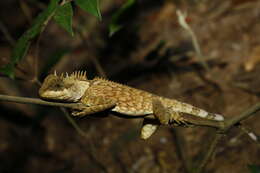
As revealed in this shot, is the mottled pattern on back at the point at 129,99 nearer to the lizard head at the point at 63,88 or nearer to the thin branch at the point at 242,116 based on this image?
the lizard head at the point at 63,88

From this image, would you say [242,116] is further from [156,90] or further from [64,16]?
[156,90]

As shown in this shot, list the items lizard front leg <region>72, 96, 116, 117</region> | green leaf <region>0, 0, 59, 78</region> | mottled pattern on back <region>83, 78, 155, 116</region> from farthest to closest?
mottled pattern on back <region>83, 78, 155, 116</region> < lizard front leg <region>72, 96, 116, 117</region> < green leaf <region>0, 0, 59, 78</region>

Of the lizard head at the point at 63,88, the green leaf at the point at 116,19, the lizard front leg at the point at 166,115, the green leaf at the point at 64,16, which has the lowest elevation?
the lizard front leg at the point at 166,115

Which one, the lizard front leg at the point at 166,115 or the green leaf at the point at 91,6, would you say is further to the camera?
the lizard front leg at the point at 166,115

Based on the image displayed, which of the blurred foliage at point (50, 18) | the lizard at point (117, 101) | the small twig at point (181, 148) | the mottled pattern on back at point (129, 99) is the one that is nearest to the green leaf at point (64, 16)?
the blurred foliage at point (50, 18)

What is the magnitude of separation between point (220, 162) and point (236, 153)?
Result: 27 centimetres

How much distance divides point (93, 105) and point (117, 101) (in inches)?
11.7

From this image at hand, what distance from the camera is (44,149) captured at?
291 inches

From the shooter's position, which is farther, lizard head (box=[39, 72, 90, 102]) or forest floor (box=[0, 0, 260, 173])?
forest floor (box=[0, 0, 260, 173])

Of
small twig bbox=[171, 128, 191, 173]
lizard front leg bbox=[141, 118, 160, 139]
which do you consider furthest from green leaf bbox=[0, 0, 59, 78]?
small twig bbox=[171, 128, 191, 173]

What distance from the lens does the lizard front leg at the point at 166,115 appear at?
297 centimetres

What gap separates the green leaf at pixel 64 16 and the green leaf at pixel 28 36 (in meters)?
0.09

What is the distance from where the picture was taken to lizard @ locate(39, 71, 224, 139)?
2949 mm

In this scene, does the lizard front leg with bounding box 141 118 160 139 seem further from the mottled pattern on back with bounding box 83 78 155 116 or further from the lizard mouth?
the lizard mouth
